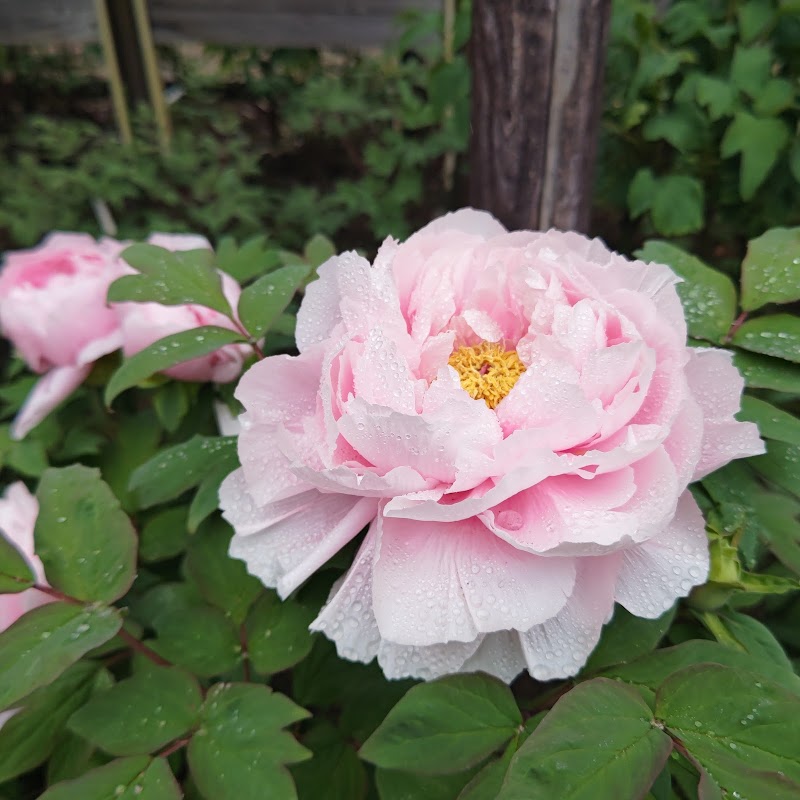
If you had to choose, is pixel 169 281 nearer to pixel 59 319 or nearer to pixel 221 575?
pixel 59 319

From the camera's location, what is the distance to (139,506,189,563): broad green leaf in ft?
1.98

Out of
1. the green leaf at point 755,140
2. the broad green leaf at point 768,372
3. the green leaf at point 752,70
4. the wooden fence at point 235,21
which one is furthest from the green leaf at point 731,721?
the wooden fence at point 235,21

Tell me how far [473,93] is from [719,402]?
82 cm

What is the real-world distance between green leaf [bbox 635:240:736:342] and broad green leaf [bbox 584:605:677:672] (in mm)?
219

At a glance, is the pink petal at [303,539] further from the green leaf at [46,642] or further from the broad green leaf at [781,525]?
the broad green leaf at [781,525]

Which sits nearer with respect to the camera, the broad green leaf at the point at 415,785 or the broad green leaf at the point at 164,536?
the broad green leaf at the point at 415,785

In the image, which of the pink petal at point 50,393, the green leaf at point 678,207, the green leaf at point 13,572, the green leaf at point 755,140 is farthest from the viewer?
the green leaf at point 678,207

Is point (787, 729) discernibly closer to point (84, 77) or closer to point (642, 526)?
point (642, 526)

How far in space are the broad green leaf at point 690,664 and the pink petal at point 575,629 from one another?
5 cm

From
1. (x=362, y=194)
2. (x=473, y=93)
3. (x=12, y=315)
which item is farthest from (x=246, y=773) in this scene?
(x=362, y=194)

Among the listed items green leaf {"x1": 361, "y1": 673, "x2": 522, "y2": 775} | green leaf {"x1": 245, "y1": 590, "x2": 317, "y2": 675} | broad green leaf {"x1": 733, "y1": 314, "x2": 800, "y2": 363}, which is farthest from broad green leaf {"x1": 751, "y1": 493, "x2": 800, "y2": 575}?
green leaf {"x1": 245, "y1": 590, "x2": 317, "y2": 675}

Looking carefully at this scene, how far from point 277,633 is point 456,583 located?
172 mm

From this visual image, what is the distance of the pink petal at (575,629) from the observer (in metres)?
0.38

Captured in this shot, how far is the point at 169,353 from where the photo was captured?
0.54 meters
